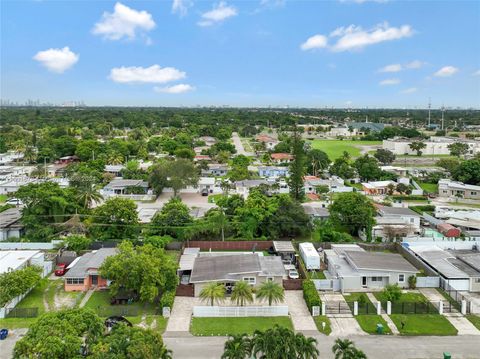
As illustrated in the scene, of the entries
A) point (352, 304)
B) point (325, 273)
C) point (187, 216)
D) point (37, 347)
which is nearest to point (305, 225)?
point (325, 273)

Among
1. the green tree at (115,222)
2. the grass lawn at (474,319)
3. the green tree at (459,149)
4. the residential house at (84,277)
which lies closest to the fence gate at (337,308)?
the grass lawn at (474,319)

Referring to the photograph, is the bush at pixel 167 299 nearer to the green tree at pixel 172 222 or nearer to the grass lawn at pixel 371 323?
the grass lawn at pixel 371 323

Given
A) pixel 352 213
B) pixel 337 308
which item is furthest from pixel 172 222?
pixel 337 308

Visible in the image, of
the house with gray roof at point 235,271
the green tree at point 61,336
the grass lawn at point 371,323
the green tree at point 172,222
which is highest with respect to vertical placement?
the green tree at point 61,336

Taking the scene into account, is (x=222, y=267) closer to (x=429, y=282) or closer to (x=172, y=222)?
(x=172, y=222)

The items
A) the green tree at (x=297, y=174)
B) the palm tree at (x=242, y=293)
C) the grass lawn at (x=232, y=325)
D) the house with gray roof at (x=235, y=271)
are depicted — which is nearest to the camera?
the grass lawn at (x=232, y=325)

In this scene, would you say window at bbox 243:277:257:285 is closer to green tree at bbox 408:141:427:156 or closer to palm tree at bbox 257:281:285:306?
palm tree at bbox 257:281:285:306
